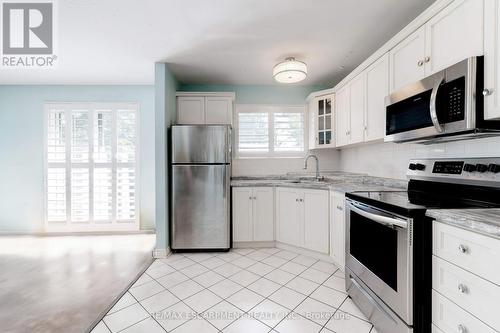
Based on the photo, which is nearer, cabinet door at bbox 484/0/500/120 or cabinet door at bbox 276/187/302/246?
cabinet door at bbox 484/0/500/120

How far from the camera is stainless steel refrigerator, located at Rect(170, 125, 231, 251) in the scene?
286 cm

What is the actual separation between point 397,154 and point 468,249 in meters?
1.53

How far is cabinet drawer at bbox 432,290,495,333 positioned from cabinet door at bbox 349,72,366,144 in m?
1.65

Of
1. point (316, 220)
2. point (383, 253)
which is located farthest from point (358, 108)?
point (383, 253)

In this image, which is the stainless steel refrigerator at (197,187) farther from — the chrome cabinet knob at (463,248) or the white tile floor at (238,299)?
the chrome cabinet knob at (463,248)

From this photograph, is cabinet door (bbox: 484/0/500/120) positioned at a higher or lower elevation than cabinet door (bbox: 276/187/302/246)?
higher

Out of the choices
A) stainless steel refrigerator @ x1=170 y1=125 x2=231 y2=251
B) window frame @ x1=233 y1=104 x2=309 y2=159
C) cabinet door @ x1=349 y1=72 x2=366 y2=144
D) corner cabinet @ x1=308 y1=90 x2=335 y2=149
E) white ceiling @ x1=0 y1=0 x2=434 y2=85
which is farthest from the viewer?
window frame @ x1=233 y1=104 x2=309 y2=159

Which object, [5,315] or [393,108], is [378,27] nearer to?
[393,108]

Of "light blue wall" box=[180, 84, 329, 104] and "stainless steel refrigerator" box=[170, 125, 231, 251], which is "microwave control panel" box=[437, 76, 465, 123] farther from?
"light blue wall" box=[180, 84, 329, 104]

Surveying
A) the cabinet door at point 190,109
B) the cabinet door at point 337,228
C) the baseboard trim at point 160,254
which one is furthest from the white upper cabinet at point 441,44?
the baseboard trim at point 160,254

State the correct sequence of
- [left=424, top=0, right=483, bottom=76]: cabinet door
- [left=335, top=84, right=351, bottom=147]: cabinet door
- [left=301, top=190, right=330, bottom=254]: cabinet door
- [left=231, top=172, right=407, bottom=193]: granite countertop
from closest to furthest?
1. [left=424, top=0, right=483, bottom=76]: cabinet door
2. [left=231, top=172, right=407, bottom=193]: granite countertop
3. [left=301, top=190, right=330, bottom=254]: cabinet door
4. [left=335, top=84, right=351, bottom=147]: cabinet door

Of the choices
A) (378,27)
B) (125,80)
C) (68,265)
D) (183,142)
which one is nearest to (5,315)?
(68,265)

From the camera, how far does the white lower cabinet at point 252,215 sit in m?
3.00

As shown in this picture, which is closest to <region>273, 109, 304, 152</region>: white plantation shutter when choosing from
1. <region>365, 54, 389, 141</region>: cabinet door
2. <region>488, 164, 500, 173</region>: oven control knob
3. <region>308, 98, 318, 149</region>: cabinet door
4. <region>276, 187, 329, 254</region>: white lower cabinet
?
<region>308, 98, 318, 149</region>: cabinet door
